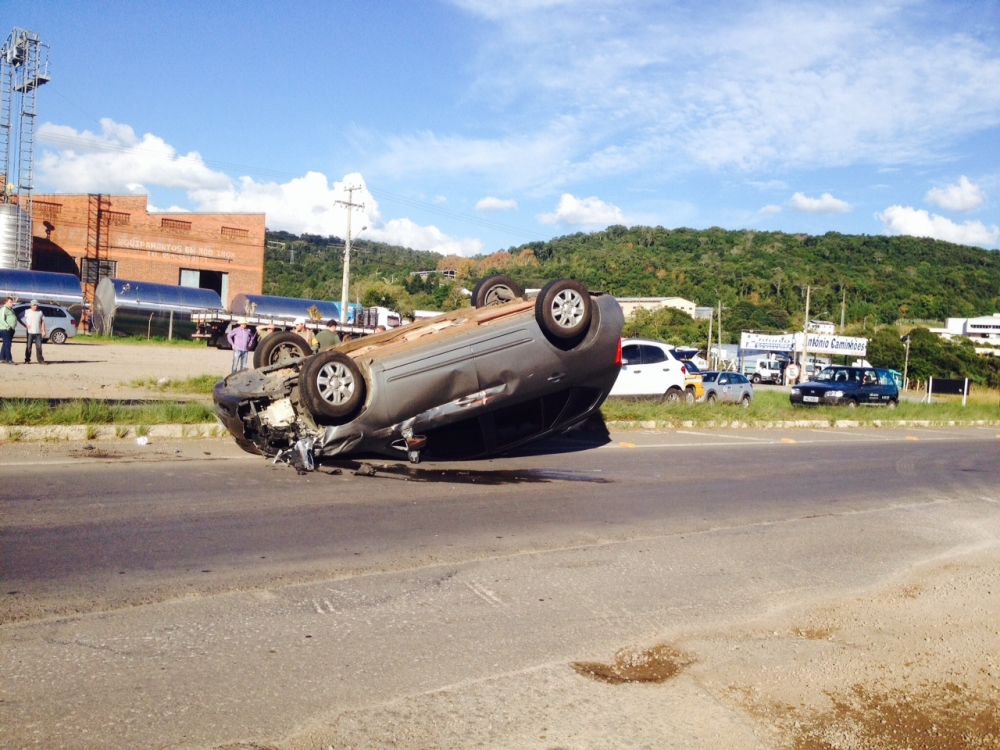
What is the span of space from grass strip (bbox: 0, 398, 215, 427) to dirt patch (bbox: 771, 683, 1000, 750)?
34.3 feet

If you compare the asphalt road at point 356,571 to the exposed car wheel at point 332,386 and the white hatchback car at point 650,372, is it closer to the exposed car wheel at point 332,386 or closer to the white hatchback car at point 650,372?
the exposed car wheel at point 332,386

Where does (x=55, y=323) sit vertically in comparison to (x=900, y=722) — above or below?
above

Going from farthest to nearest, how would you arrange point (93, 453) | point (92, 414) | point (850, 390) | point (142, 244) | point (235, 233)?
point (235, 233), point (142, 244), point (850, 390), point (92, 414), point (93, 453)

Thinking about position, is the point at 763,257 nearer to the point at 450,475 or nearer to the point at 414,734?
the point at 450,475

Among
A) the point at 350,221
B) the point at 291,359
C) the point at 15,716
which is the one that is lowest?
the point at 15,716

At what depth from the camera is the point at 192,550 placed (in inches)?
258

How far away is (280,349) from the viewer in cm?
1161

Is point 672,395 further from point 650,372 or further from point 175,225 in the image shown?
point 175,225

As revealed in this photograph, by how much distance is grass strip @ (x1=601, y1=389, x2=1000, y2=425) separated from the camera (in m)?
18.5

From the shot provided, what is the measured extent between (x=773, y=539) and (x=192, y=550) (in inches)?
200

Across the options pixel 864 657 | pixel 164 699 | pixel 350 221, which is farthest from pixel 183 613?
pixel 350 221

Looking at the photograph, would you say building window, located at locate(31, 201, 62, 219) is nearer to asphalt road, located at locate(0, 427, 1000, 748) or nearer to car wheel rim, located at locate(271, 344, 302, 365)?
asphalt road, located at locate(0, 427, 1000, 748)

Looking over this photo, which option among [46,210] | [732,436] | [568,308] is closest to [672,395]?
[732,436]

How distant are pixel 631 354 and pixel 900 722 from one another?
60.5ft
